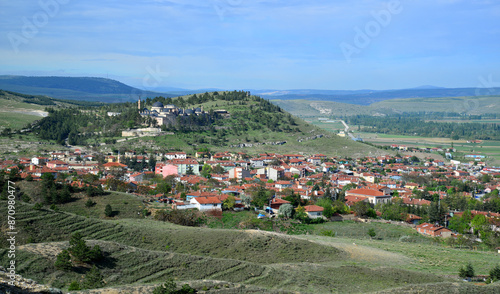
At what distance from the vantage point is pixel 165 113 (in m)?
85.0

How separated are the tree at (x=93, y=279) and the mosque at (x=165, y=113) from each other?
6587 centimetres

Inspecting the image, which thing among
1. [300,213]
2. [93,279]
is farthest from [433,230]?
[93,279]

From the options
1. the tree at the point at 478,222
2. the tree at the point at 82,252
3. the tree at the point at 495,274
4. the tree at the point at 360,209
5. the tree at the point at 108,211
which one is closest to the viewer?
the tree at the point at 82,252

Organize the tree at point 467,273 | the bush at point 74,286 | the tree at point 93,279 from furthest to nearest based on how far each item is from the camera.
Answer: the tree at point 467,273 → the tree at point 93,279 → the bush at point 74,286

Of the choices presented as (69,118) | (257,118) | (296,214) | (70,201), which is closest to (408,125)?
(257,118)

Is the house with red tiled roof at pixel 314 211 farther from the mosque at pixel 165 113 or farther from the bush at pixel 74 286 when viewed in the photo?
the mosque at pixel 165 113

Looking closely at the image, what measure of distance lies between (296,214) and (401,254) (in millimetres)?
11717

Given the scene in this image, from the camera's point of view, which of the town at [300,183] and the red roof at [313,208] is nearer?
the red roof at [313,208]

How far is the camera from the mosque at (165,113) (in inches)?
→ 3253

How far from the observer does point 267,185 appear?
47.9 m

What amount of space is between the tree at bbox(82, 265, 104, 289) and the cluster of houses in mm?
16302

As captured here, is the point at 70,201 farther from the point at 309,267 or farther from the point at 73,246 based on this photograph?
the point at 309,267

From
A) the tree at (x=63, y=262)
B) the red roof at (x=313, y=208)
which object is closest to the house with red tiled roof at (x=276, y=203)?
the red roof at (x=313, y=208)

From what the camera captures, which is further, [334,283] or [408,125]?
[408,125]
